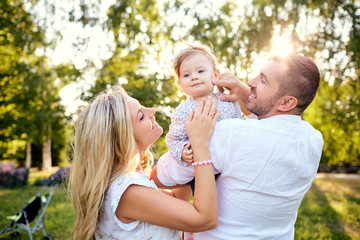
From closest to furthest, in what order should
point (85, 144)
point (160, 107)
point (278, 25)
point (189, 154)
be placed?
point (189, 154), point (85, 144), point (160, 107), point (278, 25)

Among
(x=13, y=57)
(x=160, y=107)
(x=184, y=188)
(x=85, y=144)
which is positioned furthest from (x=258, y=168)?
(x=13, y=57)

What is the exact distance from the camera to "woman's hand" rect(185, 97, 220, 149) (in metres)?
1.79

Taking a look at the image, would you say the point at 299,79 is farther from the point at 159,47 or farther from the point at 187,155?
the point at 159,47

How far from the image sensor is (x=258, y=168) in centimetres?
170

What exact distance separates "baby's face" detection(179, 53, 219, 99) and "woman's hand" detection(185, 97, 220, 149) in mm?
254

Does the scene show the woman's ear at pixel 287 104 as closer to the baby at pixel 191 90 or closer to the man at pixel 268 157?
the man at pixel 268 157

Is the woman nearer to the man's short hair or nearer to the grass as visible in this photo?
the man's short hair

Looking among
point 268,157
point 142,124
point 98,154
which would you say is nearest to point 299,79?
point 268,157

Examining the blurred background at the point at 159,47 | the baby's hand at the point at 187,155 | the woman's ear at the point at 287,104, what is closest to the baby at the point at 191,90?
the baby's hand at the point at 187,155

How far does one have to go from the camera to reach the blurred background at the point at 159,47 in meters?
6.34

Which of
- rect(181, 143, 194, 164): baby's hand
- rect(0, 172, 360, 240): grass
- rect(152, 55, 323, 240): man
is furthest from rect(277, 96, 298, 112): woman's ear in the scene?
rect(0, 172, 360, 240): grass

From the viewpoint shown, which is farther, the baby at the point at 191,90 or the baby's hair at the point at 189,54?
the baby's hair at the point at 189,54

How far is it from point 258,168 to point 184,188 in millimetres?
792

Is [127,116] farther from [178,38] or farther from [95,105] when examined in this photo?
[178,38]
